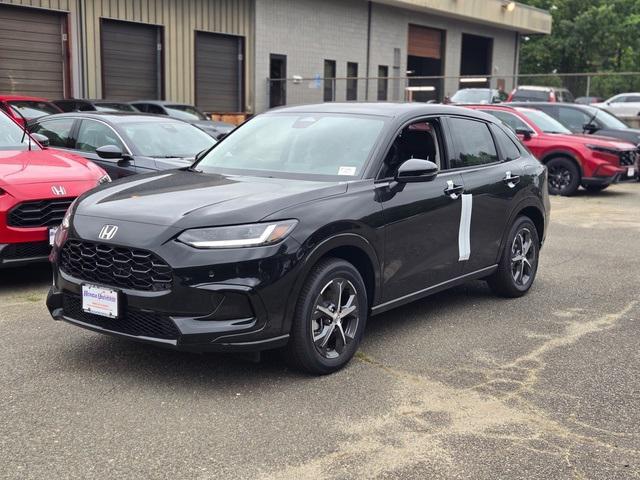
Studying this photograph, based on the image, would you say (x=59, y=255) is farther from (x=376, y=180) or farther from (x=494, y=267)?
(x=494, y=267)

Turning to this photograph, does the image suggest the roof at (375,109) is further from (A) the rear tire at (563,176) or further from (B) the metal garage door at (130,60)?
(B) the metal garage door at (130,60)

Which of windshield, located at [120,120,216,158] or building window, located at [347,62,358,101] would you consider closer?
windshield, located at [120,120,216,158]

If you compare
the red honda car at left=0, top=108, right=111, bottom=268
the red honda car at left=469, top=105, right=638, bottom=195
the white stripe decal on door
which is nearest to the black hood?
the white stripe decal on door

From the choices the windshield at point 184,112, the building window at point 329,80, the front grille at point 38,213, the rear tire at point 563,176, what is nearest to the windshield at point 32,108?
the windshield at point 184,112

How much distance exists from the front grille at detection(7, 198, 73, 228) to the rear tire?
35.1 feet

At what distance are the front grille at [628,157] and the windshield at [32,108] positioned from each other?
10481 millimetres

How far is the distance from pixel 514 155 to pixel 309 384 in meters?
3.27

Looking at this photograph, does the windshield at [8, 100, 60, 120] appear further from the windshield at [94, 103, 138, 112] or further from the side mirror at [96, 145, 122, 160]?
the side mirror at [96, 145, 122, 160]

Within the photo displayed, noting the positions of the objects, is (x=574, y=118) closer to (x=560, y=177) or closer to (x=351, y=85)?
(x=560, y=177)

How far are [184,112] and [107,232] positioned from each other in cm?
1438

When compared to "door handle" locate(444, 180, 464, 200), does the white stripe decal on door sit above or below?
below

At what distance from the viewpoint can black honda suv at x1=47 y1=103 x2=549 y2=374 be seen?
4102 mm

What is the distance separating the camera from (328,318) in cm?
455

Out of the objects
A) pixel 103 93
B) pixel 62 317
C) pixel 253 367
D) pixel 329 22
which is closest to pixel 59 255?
pixel 62 317
